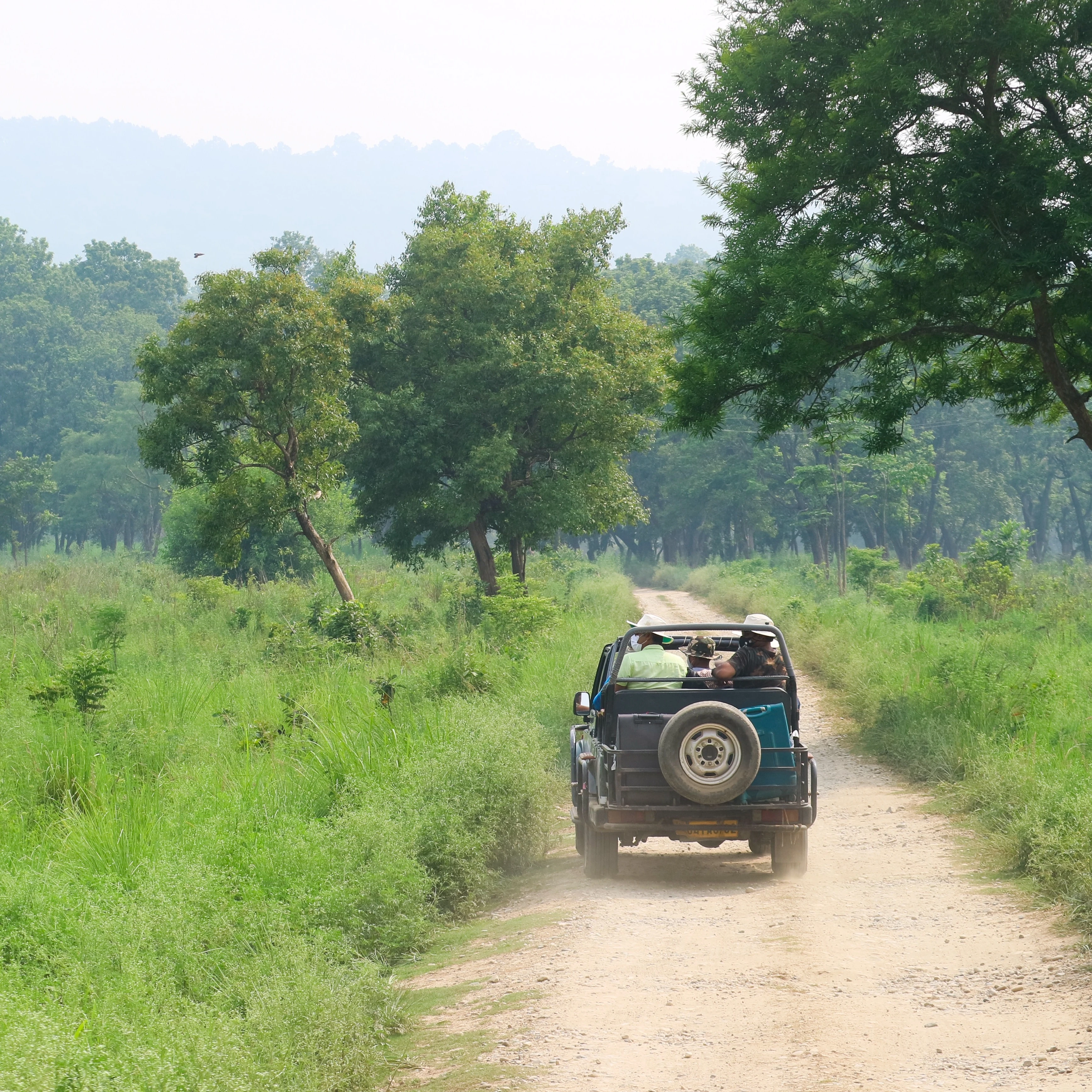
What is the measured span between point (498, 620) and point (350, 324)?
8184mm

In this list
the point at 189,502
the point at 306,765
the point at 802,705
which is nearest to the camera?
the point at 306,765

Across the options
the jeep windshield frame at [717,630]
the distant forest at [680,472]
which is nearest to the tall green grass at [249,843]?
the jeep windshield frame at [717,630]

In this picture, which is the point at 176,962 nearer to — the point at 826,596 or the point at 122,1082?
the point at 122,1082

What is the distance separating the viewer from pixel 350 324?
82.9 feet

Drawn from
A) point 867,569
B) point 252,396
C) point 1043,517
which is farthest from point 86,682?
point 1043,517

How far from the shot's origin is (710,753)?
8.63 metres

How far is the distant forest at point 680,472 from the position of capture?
62.9m

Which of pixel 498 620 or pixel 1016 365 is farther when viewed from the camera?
pixel 498 620

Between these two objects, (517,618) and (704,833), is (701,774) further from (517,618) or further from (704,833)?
(517,618)

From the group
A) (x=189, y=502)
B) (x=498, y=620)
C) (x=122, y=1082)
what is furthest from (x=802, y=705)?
(x=189, y=502)

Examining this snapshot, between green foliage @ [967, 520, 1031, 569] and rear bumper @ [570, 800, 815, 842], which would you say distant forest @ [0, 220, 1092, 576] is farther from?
rear bumper @ [570, 800, 815, 842]

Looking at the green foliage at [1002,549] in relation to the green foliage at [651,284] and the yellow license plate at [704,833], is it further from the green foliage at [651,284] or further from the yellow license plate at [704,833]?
the green foliage at [651,284]

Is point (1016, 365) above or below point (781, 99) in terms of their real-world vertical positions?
below

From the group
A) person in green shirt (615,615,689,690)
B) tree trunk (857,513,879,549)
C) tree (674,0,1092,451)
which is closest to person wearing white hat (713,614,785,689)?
person in green shirt (615,615,689,690)
